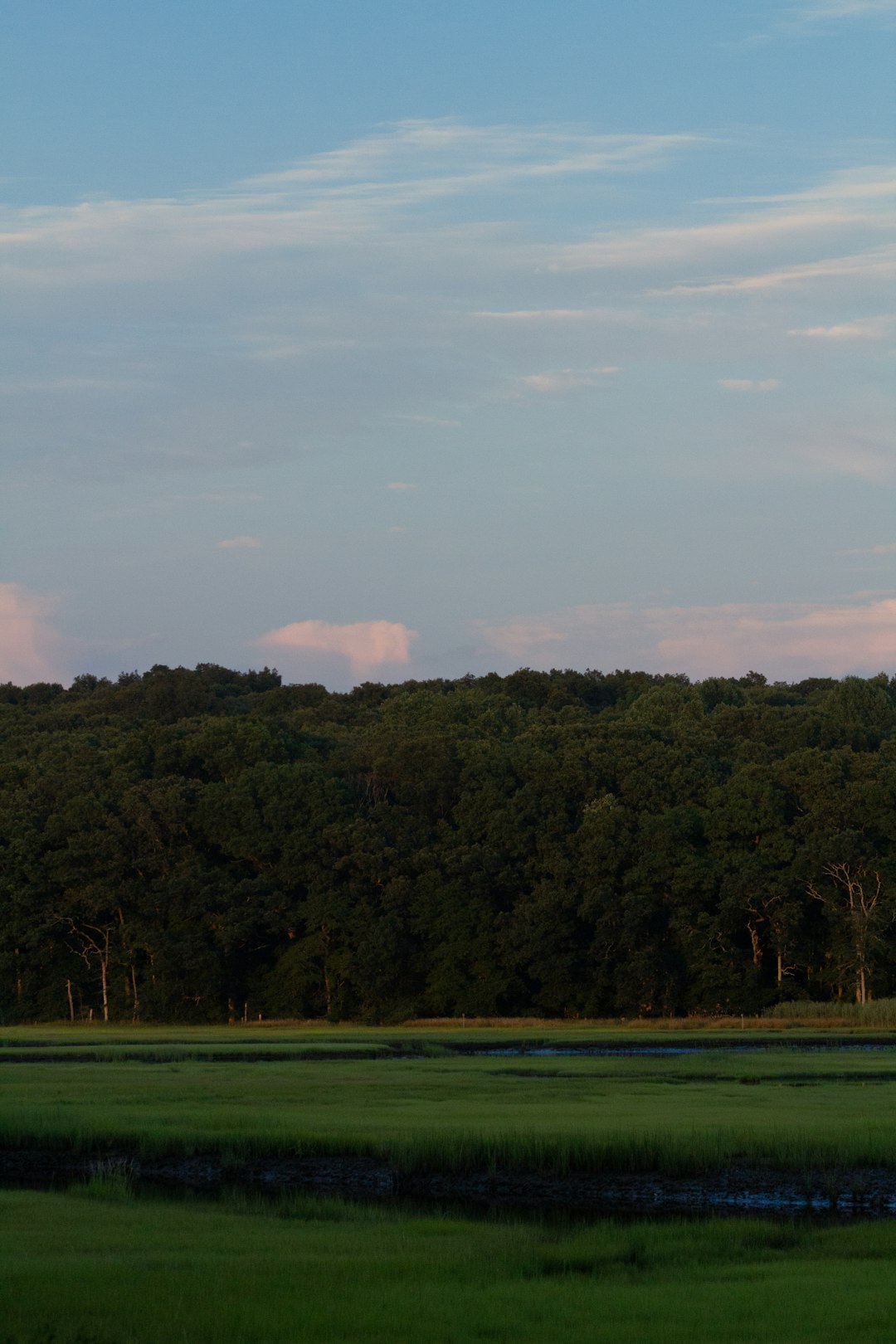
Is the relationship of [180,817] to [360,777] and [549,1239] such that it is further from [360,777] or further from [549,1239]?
[549,1239]

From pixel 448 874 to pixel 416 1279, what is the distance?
68277mm

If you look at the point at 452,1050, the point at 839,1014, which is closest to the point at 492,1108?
the point at 452,1050

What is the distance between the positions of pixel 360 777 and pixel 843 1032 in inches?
1564

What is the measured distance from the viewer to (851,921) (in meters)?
79.6

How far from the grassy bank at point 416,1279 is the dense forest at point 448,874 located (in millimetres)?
58906

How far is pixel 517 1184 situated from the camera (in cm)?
2627

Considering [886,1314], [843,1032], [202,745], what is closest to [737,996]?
[843,1032]

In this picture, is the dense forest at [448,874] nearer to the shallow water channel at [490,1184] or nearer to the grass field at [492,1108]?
the grass field at [492,1108]

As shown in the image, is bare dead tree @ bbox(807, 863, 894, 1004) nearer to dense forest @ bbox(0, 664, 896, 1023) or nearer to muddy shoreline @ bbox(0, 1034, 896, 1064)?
dense forest @ bbox(0, 664, 896, 1023)

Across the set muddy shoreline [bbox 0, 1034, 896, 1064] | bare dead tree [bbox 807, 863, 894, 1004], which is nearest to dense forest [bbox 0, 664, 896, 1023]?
bare dead tree [bbox 807, 863, 894, 1004]

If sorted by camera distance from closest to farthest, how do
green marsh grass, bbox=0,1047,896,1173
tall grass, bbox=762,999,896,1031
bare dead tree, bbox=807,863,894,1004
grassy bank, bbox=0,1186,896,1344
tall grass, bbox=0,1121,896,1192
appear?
grassy bank, bbox=0,1186,896,1344, tall grass, bbox=0,1121,896,1192, green marsh grass, bbox=0,1047,896,1173, tall grass, bbox=762,999,896,1031, bare dead tree, bbox=807,863,894,1004

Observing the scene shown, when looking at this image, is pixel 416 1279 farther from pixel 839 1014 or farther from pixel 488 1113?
pixel 839 1014

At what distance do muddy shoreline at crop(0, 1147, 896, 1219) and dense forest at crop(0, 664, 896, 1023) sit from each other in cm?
5342

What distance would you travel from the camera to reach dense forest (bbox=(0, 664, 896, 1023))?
81562mm
